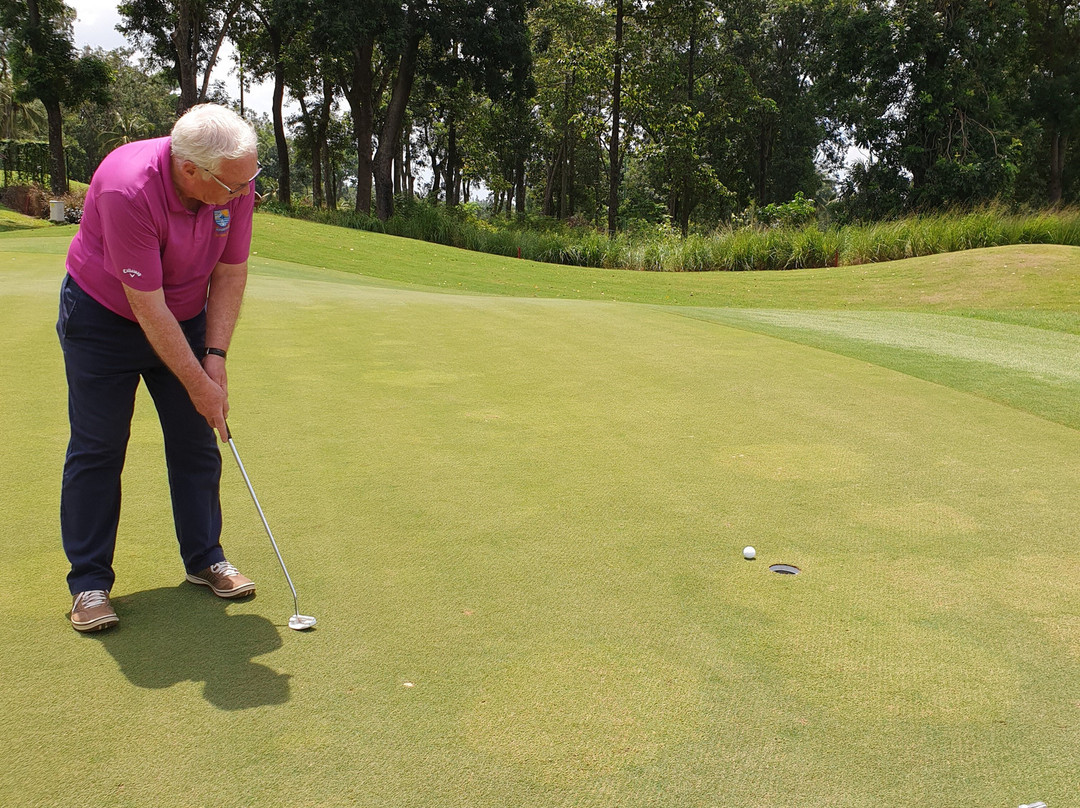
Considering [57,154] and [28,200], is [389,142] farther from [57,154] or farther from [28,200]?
[28,200]

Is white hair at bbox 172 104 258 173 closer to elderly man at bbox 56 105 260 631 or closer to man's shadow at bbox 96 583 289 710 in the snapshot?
elderly man at bbox 56 105 260 631

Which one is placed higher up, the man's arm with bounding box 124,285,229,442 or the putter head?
the man's arm with bounding box 124,285,229,442

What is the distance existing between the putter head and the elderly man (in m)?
0.37

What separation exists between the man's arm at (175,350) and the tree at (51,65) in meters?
36.3

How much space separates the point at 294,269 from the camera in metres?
18.5

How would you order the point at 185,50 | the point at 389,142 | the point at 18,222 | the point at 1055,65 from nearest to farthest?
the point at 18,222 → the point at 185,50 → the point at 389,142 → the point at 1055,65

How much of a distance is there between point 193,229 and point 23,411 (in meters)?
3.40

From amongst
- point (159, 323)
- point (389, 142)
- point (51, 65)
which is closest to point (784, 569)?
point (159, 323)

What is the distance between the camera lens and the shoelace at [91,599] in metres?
3.17

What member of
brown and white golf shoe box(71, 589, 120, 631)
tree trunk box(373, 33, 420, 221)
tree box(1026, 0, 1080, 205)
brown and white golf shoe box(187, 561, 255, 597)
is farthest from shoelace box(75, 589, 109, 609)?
tree box(1026, 0, 1080, 205)

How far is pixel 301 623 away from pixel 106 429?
1.03 m

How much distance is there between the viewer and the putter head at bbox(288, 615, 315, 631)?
3188 millimetres

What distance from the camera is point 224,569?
11.5ft

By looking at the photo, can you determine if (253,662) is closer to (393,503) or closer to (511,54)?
(393,503)
